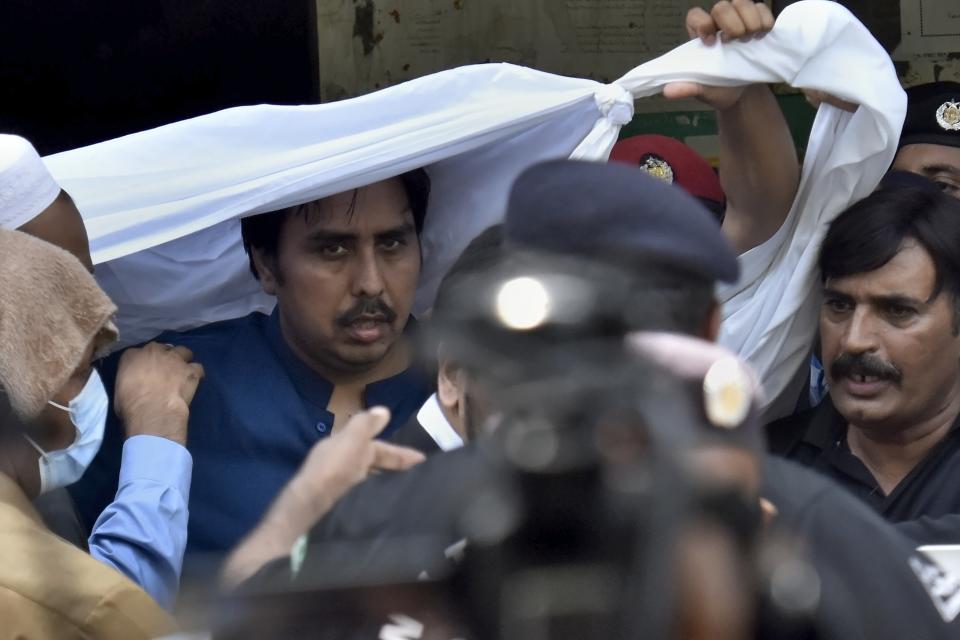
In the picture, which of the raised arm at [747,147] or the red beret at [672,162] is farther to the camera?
the red beret at [672,162]

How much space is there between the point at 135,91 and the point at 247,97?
0.29m

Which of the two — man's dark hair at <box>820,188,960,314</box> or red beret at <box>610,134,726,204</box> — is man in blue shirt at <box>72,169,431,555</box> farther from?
man's dark hair at <box>820,188,960,314</box>

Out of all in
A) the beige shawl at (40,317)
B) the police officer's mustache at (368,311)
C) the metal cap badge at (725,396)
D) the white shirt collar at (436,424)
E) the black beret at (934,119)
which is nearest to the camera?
the metal cap badge at (725,396)

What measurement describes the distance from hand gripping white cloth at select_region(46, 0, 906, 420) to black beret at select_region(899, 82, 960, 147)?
741 millimetres

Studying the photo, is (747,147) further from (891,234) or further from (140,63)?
(140,63)

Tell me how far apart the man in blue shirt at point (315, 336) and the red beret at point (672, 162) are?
1.84 ft

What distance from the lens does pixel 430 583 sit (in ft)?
2.71

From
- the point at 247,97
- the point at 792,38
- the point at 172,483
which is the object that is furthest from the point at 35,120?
the point at 792,38

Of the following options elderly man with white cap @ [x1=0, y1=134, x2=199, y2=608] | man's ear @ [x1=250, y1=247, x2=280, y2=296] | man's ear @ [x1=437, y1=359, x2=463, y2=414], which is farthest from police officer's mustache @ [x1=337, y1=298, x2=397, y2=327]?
man's ear @ [x1=437, y1=359, x2=463, y2=414]

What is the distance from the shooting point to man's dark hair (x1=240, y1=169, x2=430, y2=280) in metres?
2.23

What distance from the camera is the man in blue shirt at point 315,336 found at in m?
2.10

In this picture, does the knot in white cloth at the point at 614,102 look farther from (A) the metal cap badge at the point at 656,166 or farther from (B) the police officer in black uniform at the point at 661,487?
(B) the police officer in black uniform at the point at 661,487

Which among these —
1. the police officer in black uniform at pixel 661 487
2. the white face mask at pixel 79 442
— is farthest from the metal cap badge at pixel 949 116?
the police officer in black uniform at pixel 661 487

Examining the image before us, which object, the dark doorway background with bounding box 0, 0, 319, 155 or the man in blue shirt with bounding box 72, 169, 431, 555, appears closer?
the man in blue shirt with bounding box 72, 169, 431, 555
